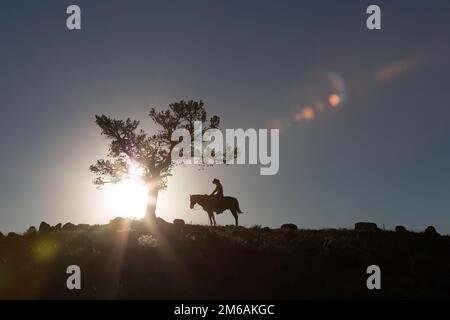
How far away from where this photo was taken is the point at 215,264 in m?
32.0

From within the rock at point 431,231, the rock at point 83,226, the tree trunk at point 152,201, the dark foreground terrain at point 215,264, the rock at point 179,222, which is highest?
the tree trunk at point 152,201

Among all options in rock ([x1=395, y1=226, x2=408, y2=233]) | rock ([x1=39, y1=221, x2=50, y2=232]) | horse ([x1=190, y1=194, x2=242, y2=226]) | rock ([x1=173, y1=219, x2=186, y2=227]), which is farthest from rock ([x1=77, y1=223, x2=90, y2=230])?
rock ([x1=395, y1=226, x2=408, y2=233])

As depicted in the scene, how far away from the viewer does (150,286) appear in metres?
28.9

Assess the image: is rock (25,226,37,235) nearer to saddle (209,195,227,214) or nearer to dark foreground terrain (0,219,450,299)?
dark foreground terrain (0,219,450,299)

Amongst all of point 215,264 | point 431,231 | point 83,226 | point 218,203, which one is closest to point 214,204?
point 218,203

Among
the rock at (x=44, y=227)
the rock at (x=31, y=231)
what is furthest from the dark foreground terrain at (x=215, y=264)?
the rock at (x=44, y=227)

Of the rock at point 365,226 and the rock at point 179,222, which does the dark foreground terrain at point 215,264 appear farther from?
the rock at point 365,226

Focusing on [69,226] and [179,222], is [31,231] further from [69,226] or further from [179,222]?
[179,222]

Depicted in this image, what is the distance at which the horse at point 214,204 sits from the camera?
47.2 m

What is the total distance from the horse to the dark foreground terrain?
689 centimetres

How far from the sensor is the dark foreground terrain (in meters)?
29.0

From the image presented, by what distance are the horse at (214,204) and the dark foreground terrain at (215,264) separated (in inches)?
271

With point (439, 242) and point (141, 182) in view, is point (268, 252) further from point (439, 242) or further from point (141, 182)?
point (141, 182)
